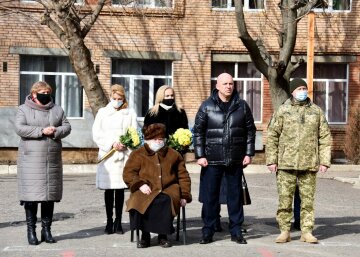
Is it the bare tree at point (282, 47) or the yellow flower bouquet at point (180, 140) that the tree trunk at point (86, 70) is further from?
the yellow flower bouquet at point (180, 140)

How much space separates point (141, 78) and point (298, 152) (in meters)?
17.6

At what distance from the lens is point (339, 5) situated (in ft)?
93.5

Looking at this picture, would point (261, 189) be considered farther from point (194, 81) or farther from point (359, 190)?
point (194, 81)

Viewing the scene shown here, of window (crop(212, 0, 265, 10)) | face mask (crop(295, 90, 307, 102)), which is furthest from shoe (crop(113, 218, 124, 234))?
window (crop(212, 0, 265, 10))

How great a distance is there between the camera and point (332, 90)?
28.9 meters

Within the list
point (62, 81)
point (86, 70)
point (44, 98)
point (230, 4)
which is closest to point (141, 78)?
point (62, 81)

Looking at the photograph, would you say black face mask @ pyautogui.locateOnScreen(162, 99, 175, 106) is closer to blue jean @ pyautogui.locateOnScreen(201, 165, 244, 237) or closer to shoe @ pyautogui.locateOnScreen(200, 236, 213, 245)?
blue jean @ pyautogui.locateOnScreen(201, 165, 244, 237)

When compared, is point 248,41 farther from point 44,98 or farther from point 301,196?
point 44,98

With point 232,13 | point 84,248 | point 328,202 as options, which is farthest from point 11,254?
point 232,13

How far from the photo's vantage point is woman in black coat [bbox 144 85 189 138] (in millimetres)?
11906

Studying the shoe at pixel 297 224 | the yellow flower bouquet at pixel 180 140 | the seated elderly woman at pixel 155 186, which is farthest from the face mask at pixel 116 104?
the shoe at pixel 297 224

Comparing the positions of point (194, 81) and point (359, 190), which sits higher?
point (194, 81)

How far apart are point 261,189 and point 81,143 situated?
9123mm

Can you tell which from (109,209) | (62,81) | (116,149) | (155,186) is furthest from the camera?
(62,81)
